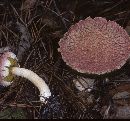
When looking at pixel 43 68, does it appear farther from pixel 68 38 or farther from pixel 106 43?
pixel 106 43

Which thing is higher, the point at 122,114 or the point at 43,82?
the point at 43,82

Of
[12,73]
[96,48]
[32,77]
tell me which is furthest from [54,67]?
[96,48]

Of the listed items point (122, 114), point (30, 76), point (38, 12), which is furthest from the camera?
point (38, 12)

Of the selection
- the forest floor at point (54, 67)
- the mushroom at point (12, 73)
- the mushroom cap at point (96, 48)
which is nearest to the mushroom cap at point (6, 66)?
the mushroom at point (12, 73)

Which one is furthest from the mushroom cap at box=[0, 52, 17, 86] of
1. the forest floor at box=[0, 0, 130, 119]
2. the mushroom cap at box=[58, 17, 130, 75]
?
the mushroom cap at box=[58, 17, 130, 75]

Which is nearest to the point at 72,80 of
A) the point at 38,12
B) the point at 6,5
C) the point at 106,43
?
the point at 106,43

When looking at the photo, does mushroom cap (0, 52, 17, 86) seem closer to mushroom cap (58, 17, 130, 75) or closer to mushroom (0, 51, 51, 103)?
mushroom (0, 51, 51, 103)
